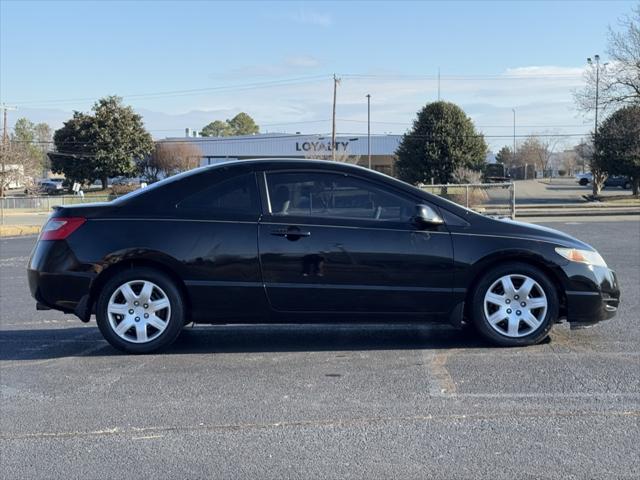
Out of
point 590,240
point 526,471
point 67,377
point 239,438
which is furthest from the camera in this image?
point 590,240

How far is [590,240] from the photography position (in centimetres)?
1634

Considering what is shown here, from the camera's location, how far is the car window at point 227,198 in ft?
19.1

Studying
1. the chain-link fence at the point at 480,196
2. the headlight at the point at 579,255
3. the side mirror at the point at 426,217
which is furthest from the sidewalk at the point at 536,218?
the side mirror at the point at 426,217

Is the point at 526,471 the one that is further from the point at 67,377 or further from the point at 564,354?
the point at 67,377

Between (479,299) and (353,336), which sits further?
(353,336)

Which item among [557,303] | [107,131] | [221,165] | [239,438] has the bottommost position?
[239,438]

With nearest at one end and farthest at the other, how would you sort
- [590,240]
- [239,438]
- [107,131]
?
[239,438], [590,240], [107,131]

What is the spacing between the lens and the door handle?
5699 millimetres

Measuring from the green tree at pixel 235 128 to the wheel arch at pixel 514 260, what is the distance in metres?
119

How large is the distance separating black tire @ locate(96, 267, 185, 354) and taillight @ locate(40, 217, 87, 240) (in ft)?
1.78

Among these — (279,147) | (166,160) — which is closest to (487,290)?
(166,160)

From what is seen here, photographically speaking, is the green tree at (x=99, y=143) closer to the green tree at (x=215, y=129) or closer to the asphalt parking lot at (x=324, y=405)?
the asphalt parking lot at (x=324, y=405)

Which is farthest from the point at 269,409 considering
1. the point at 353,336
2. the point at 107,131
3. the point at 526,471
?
the point at 107,131

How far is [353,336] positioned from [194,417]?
245cm
